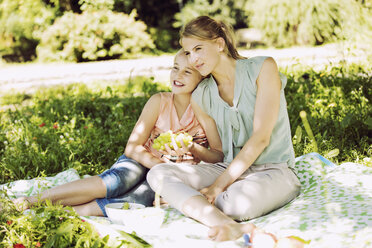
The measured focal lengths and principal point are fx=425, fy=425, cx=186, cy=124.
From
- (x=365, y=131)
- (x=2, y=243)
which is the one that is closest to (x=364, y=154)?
(x=365, y=131)

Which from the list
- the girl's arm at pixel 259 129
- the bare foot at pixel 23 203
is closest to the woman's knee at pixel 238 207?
the girl's arm at pixel 259 129

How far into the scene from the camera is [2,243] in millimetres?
2098

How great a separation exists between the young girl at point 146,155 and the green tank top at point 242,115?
0.11 meters

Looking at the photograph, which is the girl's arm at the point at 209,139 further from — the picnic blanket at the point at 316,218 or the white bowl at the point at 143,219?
the white bowl at the point at 143,219

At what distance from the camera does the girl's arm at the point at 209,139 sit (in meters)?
2.71

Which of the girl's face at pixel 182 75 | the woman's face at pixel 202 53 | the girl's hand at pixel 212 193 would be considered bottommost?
the girl's hand at pixel 212 193

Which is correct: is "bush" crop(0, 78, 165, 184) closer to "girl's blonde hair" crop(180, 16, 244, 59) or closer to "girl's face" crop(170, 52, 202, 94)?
"girl's face" crop(170, 52, 202, 94)

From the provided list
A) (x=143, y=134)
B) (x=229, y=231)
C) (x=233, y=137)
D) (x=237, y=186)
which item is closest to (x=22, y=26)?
(x=143, y=134)

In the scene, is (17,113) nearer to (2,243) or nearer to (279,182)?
(2,243)

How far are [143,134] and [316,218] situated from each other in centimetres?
119

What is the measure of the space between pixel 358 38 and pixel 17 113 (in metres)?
4.17

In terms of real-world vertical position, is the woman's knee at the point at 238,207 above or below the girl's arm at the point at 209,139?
below

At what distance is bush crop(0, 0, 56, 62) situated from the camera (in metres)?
11.7

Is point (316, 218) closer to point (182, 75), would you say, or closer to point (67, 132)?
point (182, 75)
